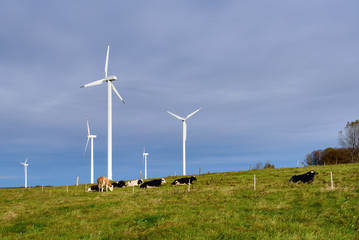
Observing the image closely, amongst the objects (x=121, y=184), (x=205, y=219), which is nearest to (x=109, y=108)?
(x=121, y=184)

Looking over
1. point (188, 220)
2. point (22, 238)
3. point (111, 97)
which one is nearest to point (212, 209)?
point (188, 220)

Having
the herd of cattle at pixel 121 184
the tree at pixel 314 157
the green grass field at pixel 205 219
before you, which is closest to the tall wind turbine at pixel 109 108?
the herd of cattle at pixel 121 184

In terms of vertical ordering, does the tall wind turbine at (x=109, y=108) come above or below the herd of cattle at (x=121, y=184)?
above

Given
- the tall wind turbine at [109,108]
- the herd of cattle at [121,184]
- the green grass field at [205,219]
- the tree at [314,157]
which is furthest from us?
the tree at [314,157]

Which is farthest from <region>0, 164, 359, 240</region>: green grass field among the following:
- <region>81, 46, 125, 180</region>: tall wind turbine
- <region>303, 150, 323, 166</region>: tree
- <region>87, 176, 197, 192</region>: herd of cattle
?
<region>303, 150, 323, 166</region>: tree

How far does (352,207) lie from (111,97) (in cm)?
4904

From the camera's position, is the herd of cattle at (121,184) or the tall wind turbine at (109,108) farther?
the tall wind turbine at (109,108)

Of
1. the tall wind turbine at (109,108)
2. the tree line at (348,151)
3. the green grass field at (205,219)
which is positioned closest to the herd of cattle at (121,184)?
the green grass field at (205,219)

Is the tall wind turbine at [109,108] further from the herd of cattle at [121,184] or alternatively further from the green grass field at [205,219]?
the green grass field at [205,219]

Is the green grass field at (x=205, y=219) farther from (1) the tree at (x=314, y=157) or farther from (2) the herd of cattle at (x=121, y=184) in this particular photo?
(1) the tree at (x=314, y=157)

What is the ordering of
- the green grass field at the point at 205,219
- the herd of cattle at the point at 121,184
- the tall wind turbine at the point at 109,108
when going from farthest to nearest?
the tall wind turbine at the point at 109,108, the herd of cattle at the point at 121,184, the green grass field at the point at 205,219

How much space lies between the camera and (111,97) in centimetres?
5862

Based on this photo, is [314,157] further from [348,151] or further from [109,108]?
[109,108]

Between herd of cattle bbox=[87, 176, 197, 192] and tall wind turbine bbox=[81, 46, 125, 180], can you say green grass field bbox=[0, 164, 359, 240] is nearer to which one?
herd of cattle bbox=[87, 176, 197, 192]
